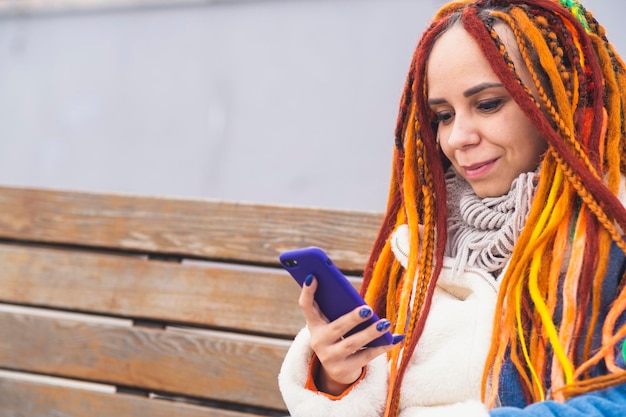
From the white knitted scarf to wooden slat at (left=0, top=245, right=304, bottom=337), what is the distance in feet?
1.76

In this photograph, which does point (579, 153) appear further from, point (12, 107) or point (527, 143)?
point (12, 107)

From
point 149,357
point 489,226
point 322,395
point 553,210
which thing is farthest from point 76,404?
point 553,210

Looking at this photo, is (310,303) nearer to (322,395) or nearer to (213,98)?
(322,395)

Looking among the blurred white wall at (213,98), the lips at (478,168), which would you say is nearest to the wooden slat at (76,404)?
the blurred white wall at (213,98)

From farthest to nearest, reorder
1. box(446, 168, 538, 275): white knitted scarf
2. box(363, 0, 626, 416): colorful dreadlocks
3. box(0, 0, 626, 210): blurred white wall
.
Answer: box(0, 0, 626, 210): blurred white wall → box(446, 168, 538, 275): white knitted scarf → box(363, 0, 626, 416): colorful dreadlocks

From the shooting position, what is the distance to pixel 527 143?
1.18 m

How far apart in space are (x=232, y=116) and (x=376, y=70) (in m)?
0.43

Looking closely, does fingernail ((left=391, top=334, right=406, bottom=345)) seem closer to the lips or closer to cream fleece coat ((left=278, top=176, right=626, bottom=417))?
cream fleece coat ((left=278, top=176, right=626, bottom=417))

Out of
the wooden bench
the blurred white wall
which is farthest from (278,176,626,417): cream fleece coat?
the blurred white wall

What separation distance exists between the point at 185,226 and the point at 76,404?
0.50m

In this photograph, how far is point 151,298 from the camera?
1.83 m

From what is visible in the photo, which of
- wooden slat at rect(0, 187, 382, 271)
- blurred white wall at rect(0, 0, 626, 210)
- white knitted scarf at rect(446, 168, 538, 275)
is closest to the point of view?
white knitted scarf at rect(446, 168, 538, 275)

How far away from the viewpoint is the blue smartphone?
1.06 meters

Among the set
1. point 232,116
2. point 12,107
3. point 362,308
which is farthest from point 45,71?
point 362,308
